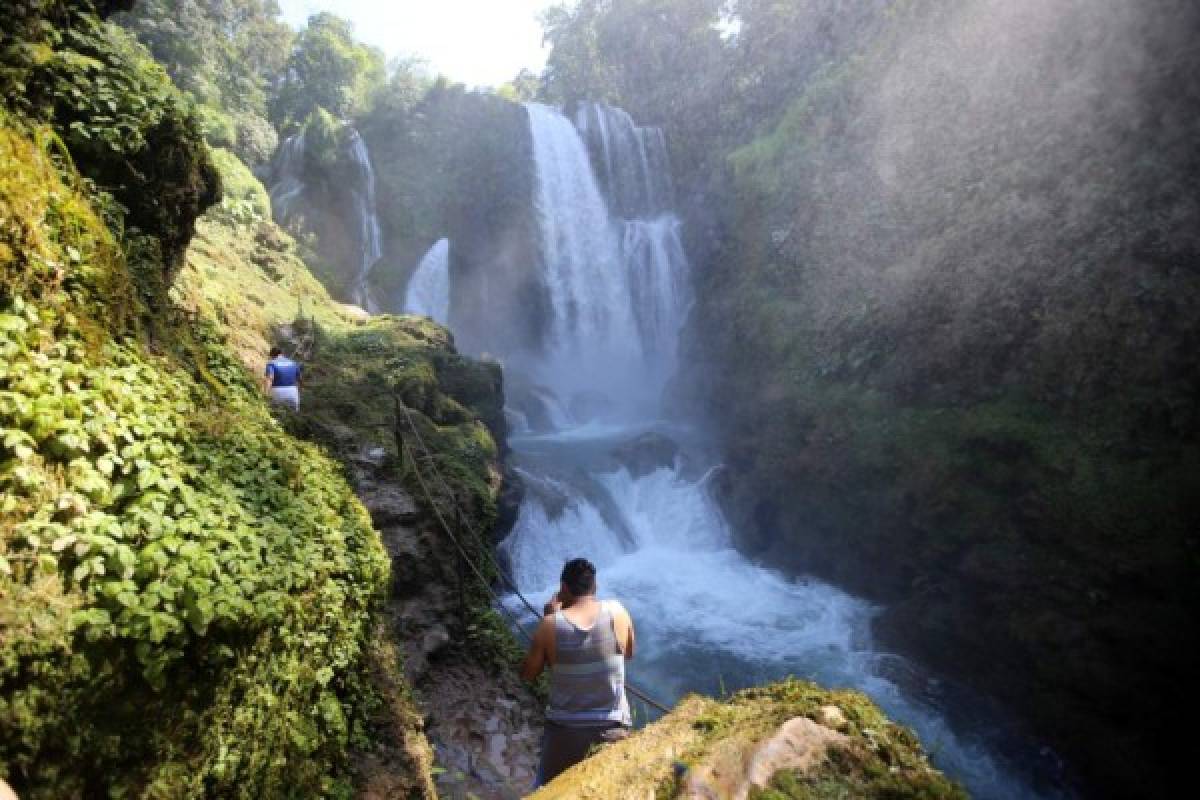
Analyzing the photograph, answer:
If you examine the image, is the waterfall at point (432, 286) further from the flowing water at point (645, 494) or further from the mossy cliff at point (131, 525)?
the mossy cliff at point (131, 525)

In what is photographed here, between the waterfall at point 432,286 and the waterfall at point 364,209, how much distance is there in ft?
6.40

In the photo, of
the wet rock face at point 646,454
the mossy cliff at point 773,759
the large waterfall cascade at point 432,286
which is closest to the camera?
the mossy cliff at point 773,759

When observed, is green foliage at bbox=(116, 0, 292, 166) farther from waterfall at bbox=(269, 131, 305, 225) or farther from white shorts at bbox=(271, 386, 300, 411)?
white shorts at bbox=(271, 386, 300, 411)

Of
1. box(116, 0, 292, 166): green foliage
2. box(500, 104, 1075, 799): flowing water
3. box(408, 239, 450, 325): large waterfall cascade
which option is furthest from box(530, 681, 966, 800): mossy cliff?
box(408, 239, 450, 325): large waterfall cascade

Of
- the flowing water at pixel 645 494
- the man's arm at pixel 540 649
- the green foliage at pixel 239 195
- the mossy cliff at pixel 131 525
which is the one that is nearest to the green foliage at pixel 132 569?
the mossy cliff at pixel 131 525

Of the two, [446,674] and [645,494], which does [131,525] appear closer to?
[446,674]

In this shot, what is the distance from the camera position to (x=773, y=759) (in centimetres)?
241

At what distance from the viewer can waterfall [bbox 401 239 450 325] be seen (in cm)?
2694

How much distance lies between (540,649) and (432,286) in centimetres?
2618

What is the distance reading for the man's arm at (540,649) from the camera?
341cm

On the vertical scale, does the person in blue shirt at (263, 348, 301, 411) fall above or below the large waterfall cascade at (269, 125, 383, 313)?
below

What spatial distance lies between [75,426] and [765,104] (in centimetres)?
2958

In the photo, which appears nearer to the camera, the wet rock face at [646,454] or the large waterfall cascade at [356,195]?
the wet rock face at [646,454]

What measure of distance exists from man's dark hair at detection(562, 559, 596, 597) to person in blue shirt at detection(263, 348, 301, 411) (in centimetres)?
589
